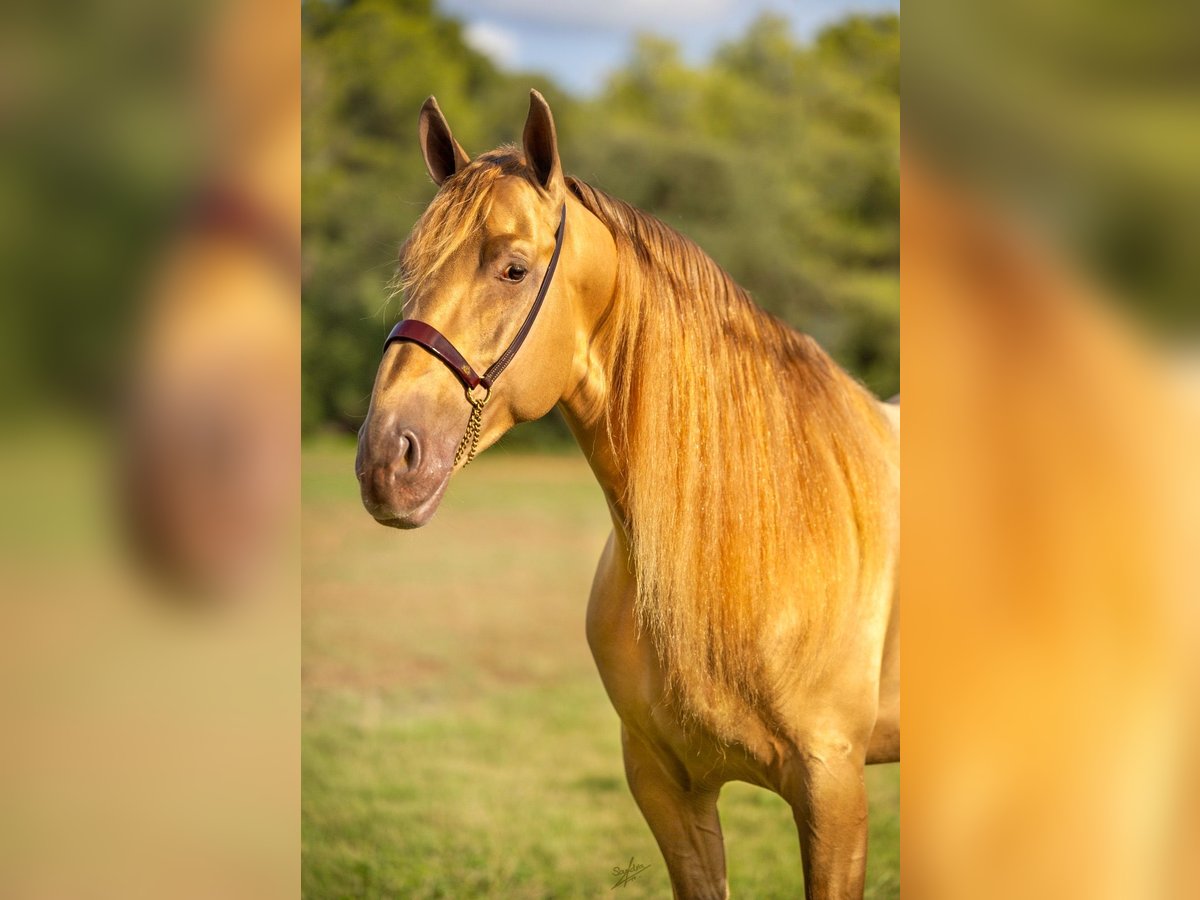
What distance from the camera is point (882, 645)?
1923mm

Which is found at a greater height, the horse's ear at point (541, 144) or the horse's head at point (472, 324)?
the horse's ear at point (541, 144)

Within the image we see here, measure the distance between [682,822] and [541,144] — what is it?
4.22 feet

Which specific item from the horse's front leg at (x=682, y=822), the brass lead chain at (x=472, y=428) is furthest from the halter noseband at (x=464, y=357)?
the horse's front leg at (x=682, y=822)

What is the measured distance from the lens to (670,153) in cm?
630

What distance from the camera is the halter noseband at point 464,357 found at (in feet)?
4.82

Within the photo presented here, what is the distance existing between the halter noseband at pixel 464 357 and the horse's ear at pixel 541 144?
0.06m

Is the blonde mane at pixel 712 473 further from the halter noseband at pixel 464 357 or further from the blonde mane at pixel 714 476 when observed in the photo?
the halter noseband at pixel 464 357

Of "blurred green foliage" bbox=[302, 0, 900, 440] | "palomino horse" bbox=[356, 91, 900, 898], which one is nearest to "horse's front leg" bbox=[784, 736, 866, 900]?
"palomino horse" bbox=[356, 91, 900, 898]
